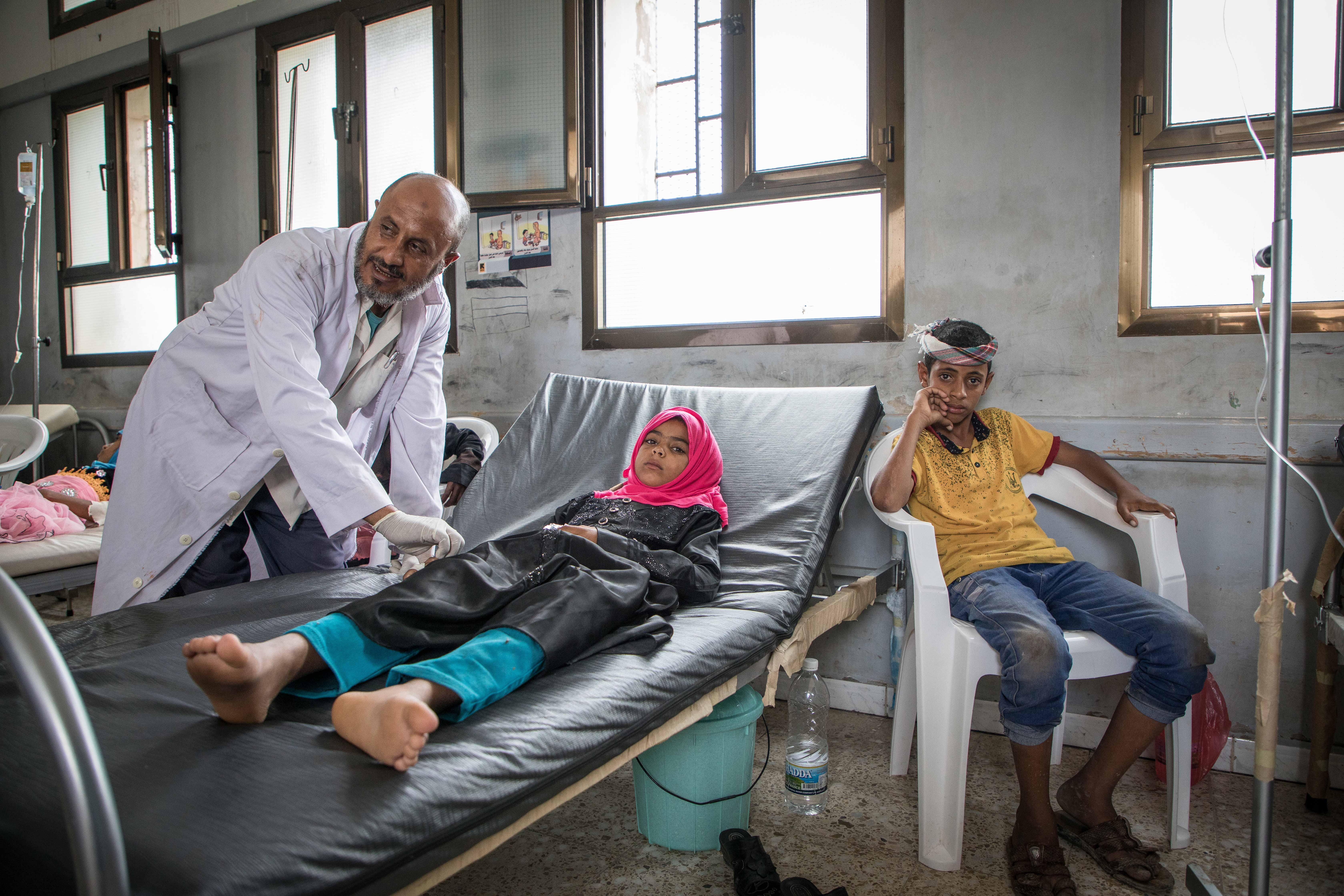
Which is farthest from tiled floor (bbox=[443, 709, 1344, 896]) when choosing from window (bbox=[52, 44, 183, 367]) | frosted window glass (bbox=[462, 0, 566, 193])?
window (bbox=[52, 44, 183, 367])

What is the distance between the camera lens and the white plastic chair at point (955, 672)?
1.65m

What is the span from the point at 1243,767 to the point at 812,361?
1.60 m

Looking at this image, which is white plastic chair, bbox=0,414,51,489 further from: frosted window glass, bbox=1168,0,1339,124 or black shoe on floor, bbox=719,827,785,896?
frosted window glass, bbox=1168,0,1339,124

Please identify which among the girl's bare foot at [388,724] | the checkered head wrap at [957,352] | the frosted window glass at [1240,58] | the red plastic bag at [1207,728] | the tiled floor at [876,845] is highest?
the frosted window glass at [1240,58]

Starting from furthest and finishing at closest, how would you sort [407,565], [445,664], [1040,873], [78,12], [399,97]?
[78,12] → [399,97] → [407,565] → [1040,873] → [445,664]

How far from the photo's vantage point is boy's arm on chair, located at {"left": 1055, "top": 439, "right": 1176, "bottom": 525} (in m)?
1.88

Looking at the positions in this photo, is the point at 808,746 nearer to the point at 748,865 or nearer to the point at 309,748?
the point at 748,865

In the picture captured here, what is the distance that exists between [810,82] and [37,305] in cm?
458

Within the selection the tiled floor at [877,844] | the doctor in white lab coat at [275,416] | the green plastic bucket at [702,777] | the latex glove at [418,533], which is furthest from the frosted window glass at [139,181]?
the green plastic bucket at [702,777]

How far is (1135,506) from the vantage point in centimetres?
188

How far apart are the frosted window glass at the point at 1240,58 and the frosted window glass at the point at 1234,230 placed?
0.49 feet

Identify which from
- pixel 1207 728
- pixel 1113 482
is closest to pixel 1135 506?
pixel 1113 482

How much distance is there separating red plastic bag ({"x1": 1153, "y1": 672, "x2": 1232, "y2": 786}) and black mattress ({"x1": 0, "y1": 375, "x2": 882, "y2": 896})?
0.90 metres

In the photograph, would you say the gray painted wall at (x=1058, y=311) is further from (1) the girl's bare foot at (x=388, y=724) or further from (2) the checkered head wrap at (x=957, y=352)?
(1) the girl's bare foot at (x=388, y=724)
